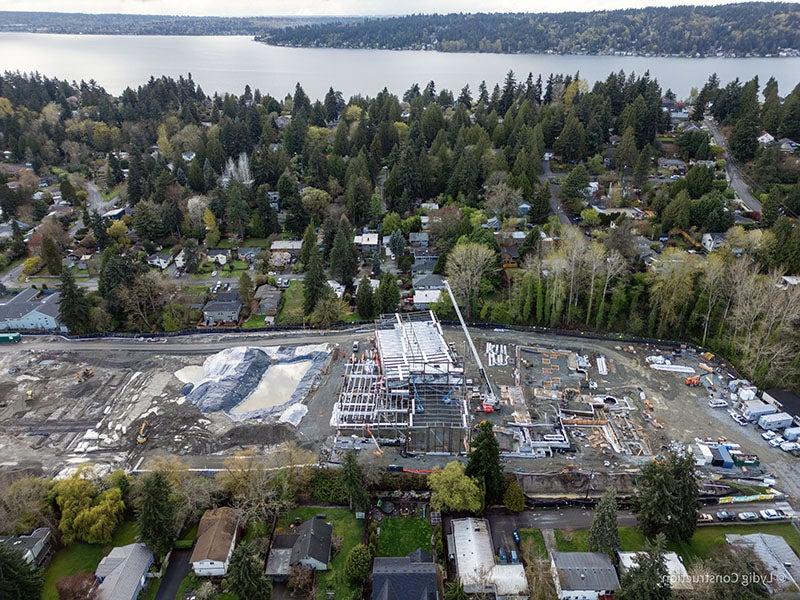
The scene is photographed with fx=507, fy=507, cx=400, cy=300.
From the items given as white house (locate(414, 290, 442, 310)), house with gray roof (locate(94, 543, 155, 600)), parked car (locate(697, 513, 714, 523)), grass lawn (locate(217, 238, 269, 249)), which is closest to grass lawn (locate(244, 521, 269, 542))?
house with gray roof (locate(94, 543, 155, 600))

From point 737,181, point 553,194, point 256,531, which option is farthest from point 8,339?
point 737,181

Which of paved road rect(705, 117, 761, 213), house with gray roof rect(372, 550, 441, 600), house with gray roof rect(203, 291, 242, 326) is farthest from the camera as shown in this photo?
paved road rect(705, 117, 761, 213)

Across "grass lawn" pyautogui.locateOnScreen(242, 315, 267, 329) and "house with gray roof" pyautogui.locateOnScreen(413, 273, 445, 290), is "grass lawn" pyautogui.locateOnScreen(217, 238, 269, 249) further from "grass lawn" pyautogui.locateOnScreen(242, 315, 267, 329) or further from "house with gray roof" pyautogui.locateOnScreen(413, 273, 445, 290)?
"house with gray roof" pyautogui.locateOnScreen(413, 273, 445, 290)

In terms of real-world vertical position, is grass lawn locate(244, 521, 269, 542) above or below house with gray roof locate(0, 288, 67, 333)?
below

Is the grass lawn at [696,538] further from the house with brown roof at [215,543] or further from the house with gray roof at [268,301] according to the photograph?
the house with gray roof at [268,301]

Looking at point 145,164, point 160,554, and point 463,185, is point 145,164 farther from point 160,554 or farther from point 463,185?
point 160,554

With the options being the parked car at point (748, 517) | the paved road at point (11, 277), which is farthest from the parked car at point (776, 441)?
the paved road at point (11, 277)
